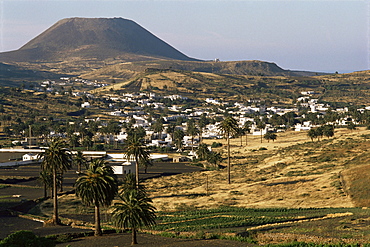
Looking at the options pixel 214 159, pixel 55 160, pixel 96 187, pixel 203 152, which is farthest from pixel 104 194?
pixel 203 152

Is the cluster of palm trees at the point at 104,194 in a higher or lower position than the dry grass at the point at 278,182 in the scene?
higher

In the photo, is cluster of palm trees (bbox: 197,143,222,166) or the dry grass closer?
the dry grass

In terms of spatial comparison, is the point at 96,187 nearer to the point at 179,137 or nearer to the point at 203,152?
the point at 203,152

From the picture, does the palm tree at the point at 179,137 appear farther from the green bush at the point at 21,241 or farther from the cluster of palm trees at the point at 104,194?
the green bush at the point at 21,241

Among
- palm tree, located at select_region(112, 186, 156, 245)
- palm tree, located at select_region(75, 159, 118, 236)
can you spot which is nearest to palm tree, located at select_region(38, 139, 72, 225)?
palm tree, located at select_region(75, 159, 118, 236)

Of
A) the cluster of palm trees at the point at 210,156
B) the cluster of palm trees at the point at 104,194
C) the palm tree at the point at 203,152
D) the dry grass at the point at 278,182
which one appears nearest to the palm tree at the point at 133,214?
the cluster of palm trees at the point at 104,194

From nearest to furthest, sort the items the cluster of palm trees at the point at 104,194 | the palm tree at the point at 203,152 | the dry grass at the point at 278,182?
the cluster of palm trees at the point at 104,194
the dry grass at the point at 278,182
the palm tree at the point at 203,152

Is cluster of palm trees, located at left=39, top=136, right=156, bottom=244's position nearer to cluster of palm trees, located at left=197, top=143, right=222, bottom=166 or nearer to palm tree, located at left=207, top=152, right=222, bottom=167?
palm tree, located at left=207, top=152, right=222, bottom=167

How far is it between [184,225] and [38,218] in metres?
22.4

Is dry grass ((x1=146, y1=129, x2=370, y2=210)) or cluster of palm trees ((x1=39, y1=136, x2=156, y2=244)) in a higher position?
cluster of palm trees ((x1=39, y1=136, x2=156, y2=244))

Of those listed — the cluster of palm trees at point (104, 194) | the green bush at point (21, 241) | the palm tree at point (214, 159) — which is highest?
the cluster of palm trees at point (104, 194)

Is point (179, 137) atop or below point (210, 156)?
atop

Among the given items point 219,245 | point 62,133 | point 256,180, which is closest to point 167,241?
point 219,245

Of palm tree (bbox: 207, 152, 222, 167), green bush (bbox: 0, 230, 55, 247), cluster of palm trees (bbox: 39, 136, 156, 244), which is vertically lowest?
palm tree (bbox: 207, 152, 222, 167)
